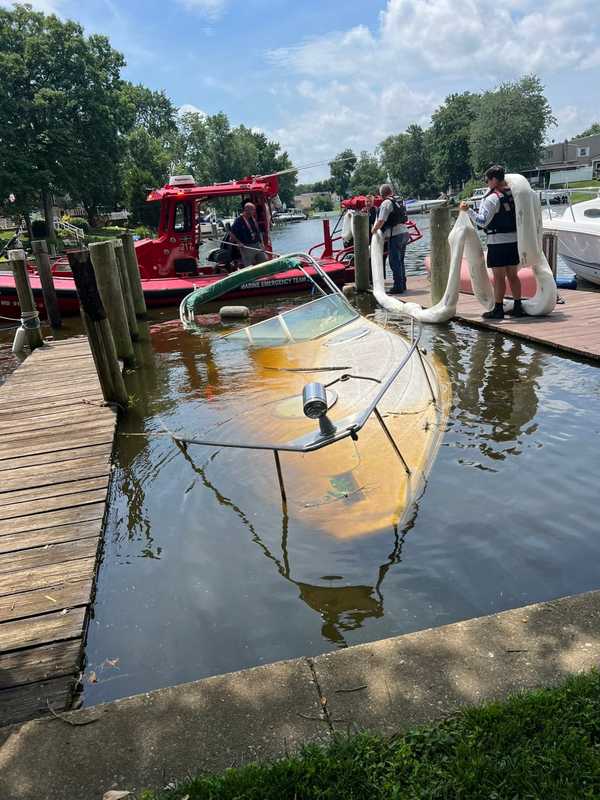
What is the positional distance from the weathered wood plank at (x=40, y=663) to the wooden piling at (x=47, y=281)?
385 inches

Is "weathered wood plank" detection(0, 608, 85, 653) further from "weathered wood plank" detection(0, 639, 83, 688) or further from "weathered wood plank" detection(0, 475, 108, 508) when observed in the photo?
"weathered wood plank" detection(0, 475, 108, 508)

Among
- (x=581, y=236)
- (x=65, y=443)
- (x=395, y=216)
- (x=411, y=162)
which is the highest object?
(x=411, y=162)

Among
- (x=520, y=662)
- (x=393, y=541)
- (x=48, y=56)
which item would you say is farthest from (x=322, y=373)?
(x=48, y=56)

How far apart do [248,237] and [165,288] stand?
90.2 inches

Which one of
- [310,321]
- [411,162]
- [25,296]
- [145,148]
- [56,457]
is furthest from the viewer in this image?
[411,162]

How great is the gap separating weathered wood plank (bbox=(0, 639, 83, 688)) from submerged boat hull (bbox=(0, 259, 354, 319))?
1093 centimetres

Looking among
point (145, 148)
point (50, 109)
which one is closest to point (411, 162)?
point (145, 148)

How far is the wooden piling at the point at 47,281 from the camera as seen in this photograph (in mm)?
11266

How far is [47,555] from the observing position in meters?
3.78

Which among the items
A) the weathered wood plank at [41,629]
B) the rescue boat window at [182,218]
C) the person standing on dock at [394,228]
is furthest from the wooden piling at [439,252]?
the weathered wood plank at [41,629]

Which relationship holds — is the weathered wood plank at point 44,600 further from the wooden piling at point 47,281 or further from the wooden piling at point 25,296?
the wooden piling at point 47,281

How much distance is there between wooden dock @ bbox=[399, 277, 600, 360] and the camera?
7355mm

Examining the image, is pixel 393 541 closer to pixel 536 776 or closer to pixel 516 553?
pixel 516 553

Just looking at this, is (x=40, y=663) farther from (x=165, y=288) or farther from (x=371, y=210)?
(x=371, y=210)
